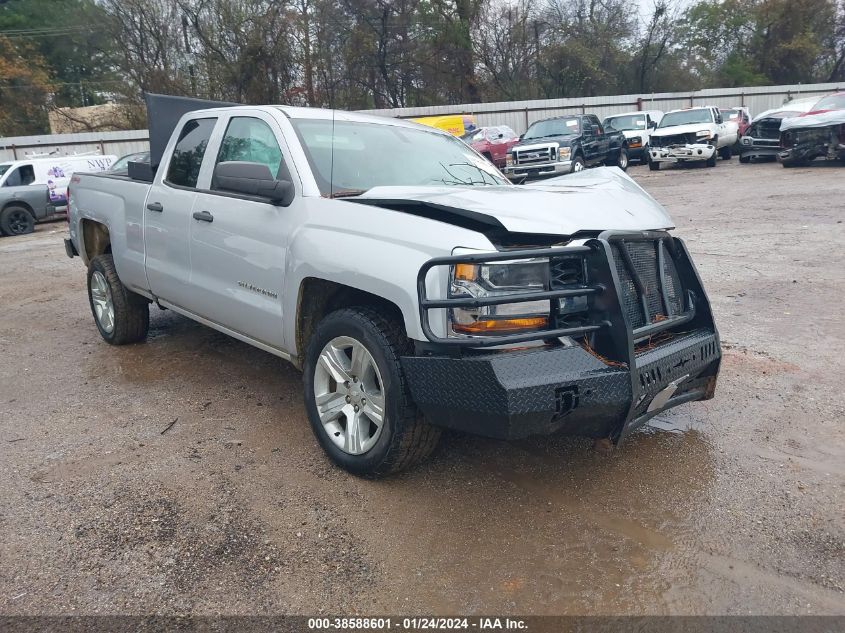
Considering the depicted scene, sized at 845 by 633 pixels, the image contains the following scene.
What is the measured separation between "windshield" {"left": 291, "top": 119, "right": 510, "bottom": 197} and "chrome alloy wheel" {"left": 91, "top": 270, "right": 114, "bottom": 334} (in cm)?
280

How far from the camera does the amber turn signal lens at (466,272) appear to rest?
2924 mm

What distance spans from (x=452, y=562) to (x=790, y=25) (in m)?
54.2

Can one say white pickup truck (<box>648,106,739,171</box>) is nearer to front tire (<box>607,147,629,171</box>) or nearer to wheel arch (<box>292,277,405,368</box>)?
front tire (<box>607,147,629,171</box>)

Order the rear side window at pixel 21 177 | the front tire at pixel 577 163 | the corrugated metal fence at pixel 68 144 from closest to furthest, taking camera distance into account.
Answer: the rear side window at pixel 21 177
the front tire at pixel 577 163
the corrugated metal fence at pixel 68 144

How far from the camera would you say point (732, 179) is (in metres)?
17.4

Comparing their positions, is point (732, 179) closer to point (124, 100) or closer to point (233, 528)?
point (233, 528)

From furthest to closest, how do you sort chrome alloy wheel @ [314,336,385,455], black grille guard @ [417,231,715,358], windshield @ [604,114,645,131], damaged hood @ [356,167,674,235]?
windshield @ [604,114,645,131]
chrome alloy wheel @ [314,336,385,455]
damaged hood @ [356,167,674,235]
black grille guard @ [417,231,715,358]

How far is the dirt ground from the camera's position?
8.64ft

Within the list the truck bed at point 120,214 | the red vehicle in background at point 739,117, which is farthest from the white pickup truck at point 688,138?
the truck bed at point 120,214

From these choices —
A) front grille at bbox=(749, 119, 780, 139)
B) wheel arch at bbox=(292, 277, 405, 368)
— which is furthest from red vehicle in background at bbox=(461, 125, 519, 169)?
wheel arch at bbox=(292, 277, 405, 368)

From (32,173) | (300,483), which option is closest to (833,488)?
(300,483)

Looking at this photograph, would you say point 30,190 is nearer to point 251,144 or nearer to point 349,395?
point 251,144

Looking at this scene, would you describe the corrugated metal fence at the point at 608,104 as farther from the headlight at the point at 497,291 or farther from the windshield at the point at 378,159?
the headlight at the point at 497,291

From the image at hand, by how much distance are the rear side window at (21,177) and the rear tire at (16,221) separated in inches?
27.5
